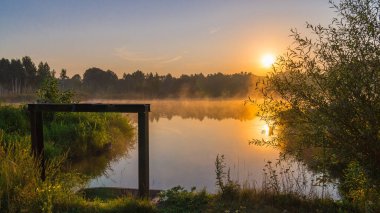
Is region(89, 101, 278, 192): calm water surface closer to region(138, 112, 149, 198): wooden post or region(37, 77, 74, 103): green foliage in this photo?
region(138, 112, 149, 198): wooden post

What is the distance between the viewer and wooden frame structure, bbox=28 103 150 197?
6648 mm

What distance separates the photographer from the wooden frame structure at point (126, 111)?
21.8 ft

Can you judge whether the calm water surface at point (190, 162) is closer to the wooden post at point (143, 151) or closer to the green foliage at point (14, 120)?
the wooden post at point (143, 151)

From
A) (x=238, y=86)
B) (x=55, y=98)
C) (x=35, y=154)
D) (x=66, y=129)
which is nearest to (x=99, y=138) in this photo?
(x=66, y=129)

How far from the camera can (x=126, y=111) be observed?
6.76 meters

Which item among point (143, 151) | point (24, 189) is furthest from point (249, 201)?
point (24, 189)

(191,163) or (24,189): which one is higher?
(24,189)

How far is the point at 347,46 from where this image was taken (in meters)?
5.38

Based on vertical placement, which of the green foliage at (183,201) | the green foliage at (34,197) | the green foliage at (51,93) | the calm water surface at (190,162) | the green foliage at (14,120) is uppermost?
the green foliage at (51,93)

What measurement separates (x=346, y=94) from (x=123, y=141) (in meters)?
14.8

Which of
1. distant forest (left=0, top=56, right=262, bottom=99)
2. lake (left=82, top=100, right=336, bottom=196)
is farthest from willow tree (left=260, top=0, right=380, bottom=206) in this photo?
distant forest (left=0, top=56, right=262, bottom=99)

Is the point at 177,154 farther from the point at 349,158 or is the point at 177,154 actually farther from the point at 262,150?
Result: the point at 349,158

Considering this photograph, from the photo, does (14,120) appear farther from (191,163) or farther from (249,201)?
(249,201)

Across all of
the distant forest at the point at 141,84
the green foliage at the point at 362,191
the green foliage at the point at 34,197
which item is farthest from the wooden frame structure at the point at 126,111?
the distant forest at the point at 141,84
